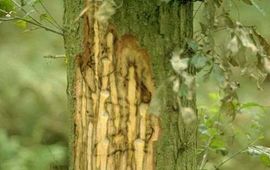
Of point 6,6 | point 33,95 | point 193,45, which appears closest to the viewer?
point 193,45

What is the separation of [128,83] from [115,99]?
0.15ft

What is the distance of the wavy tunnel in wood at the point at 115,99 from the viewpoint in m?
1.41

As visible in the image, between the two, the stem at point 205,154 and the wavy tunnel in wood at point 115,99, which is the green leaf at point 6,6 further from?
the stem at point 205,154

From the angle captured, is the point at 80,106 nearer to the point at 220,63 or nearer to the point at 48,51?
the point at 220,63

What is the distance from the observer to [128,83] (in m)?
1.41

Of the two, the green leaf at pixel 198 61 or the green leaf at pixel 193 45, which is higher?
the green leaf at pixel 193 45

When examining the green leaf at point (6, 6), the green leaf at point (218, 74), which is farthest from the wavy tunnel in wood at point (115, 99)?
the green leaf at point (6, 6)

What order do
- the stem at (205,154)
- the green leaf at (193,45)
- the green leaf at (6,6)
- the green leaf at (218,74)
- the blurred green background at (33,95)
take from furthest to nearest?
the blurred green background at (33,95)
the stem at (205,154)
the green leaf at (6,6)
the green leaf at (193,45)
the green leaf at (218,74)

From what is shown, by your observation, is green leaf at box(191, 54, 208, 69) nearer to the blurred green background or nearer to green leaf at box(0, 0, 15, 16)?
green leaf at box(0, 0, 15, 16)

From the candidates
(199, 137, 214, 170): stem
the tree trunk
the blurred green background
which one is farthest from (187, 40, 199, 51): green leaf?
the blurred green background

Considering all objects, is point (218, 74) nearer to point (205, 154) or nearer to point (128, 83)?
point (128, 83)

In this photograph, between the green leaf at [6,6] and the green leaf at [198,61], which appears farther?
the green leaf at [6,6]

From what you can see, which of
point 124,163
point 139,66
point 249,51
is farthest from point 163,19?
point 124,163

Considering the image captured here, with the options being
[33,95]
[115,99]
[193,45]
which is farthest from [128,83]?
[33,95]
